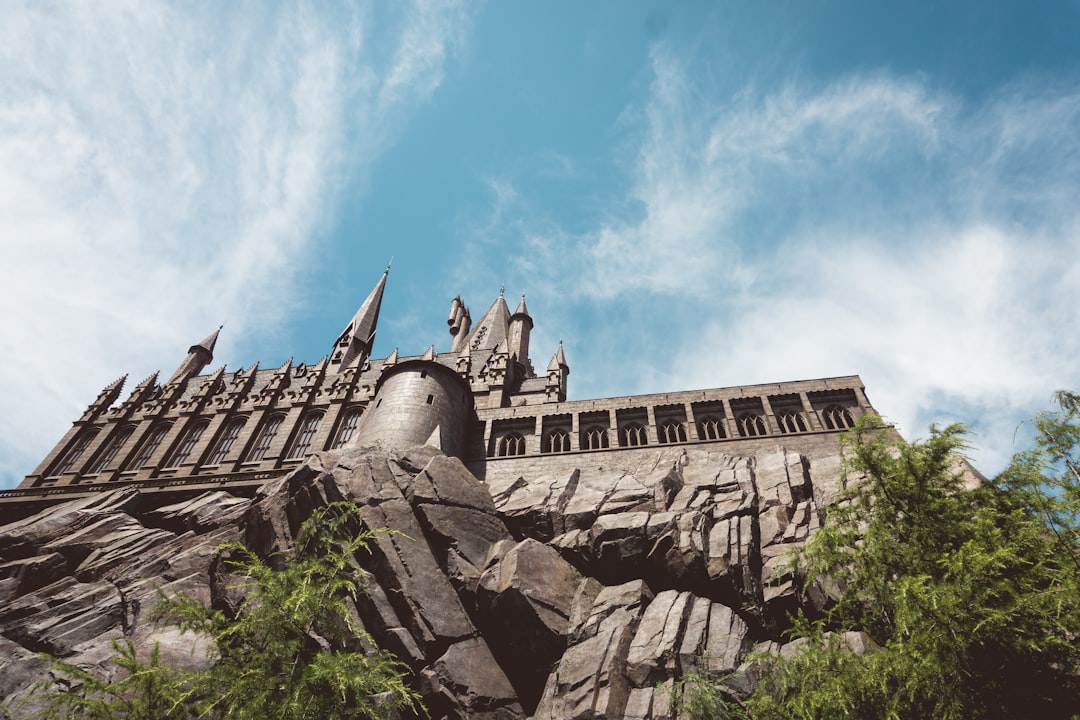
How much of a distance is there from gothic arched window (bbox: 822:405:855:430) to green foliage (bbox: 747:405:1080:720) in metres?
13.9

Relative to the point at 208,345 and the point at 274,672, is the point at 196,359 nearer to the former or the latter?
the point at 208,345

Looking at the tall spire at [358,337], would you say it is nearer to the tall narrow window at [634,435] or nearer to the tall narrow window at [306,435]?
the tall narrow window at [306,435]

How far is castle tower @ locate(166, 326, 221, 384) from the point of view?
44.7 metres

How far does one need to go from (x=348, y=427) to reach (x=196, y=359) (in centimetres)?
2022

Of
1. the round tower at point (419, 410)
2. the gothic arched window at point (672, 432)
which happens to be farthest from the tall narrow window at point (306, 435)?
the gothic arched window at point (672, 432)

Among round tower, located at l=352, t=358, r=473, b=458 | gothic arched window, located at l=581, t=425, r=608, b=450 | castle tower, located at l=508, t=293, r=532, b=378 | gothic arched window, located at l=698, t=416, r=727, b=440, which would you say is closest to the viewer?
gothic arched window, located at l=698, t=416, r=727, b=440

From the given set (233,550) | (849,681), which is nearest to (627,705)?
(849,681)

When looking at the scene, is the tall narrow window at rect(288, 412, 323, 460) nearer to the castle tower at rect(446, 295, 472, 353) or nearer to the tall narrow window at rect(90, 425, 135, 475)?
the tall narrow window at rect(90, 425, 135, 475)

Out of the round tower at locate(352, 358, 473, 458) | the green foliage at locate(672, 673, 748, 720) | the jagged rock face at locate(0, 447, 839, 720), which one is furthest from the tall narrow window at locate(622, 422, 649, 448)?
the green foliage at locate(672, 673, 748, 720)

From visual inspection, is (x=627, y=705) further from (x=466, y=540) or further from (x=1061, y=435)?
(x=1061, y=435)

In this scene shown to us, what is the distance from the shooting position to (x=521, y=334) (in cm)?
4888

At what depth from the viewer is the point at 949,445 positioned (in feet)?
43.0

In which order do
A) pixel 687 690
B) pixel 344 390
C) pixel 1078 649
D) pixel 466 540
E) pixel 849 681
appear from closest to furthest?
pixel 1078 649, pixel 849 681, pixel 687 690, pixel 466 540, pixel 344 390

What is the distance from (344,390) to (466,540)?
20.3m
